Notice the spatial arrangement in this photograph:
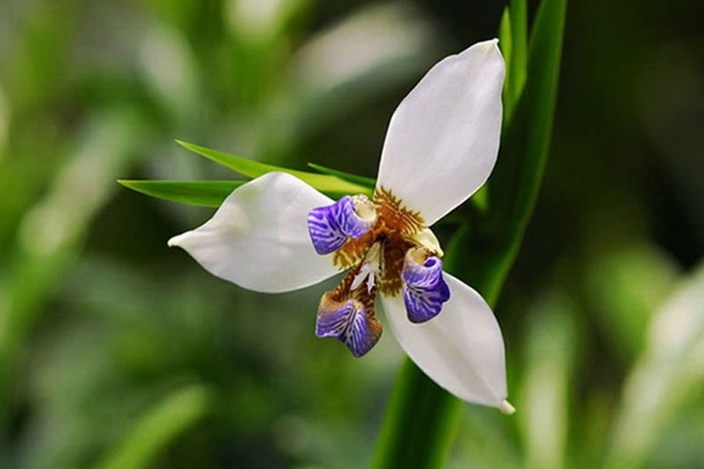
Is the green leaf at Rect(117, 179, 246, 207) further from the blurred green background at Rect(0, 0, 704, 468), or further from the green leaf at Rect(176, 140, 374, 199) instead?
the blurred green background at Rect(0, 0, 704, 468)

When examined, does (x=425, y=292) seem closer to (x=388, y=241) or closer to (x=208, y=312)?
(x=388, y=241)

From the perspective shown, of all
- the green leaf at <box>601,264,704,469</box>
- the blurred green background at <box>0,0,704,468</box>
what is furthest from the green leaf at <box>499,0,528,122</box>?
the green leaf at <box>601,264,704,469</box>

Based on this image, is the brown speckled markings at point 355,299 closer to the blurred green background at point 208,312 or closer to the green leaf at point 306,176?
the green leaf at point 306,176

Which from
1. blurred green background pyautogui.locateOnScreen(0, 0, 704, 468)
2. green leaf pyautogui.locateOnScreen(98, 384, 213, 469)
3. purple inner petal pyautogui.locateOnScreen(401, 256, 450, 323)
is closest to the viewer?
purple inner petal pyautogui.locateOnScreen(401, 256, 450, 323)

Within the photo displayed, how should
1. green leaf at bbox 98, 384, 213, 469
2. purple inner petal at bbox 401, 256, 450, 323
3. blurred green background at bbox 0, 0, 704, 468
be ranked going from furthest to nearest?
blurred green background at bbox 0, 0, 704, 468 → green leaf at bbox 98, 384, 213, 469 → purple inner petal at bbox 401, 256, 450, 323

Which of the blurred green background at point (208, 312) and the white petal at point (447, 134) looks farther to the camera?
the blurred green background at point (208, 312)

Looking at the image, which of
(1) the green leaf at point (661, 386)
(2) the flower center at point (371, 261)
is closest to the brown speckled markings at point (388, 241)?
(2) the flower center at point (371, 261)

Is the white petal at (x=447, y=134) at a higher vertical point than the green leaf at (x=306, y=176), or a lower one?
higher
